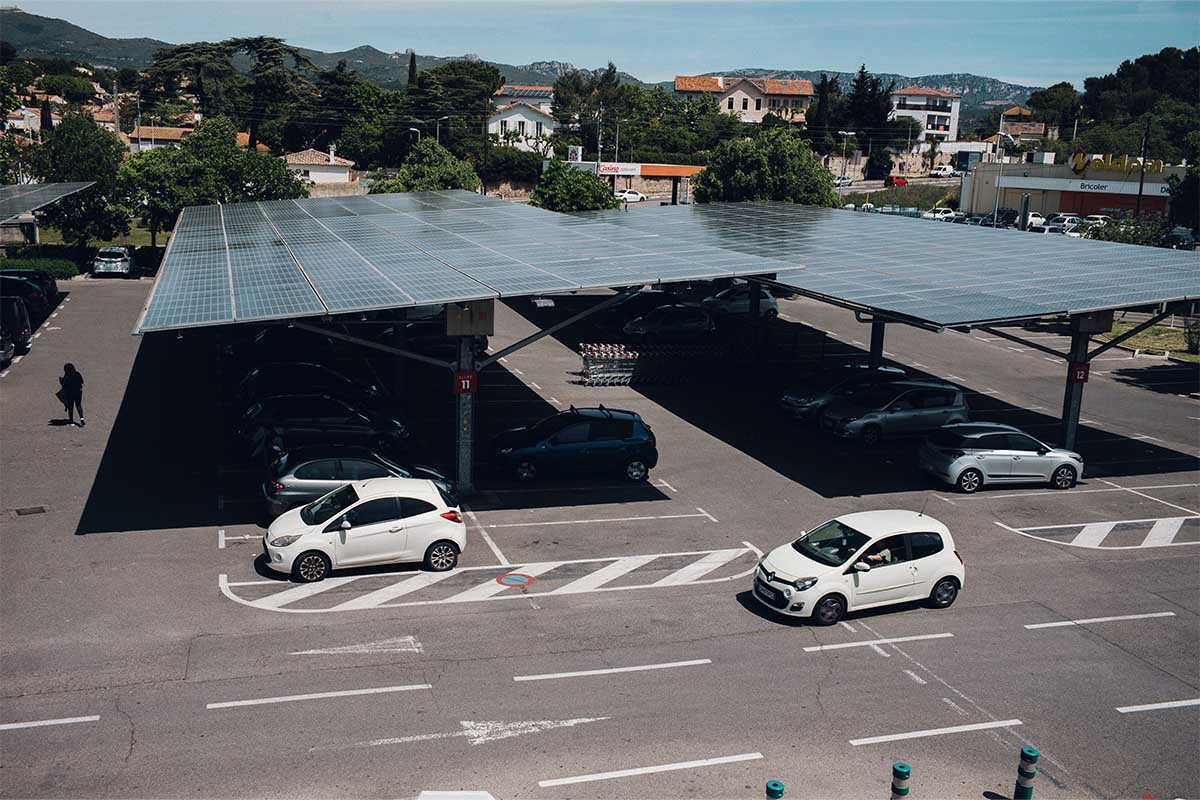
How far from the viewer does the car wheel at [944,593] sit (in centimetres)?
1762

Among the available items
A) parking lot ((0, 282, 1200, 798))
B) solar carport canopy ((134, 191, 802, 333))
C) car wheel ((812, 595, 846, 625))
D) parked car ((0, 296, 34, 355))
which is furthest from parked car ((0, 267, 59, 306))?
car wheel ((812, 595, 846, 625))

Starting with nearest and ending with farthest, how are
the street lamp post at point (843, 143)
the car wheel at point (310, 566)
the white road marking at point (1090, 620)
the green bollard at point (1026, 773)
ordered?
1. the green bollard at point (1026, 773)
2. the white road marking at point (1090, 620)
3. the car wheel at point (310, 566)
4. the street lamp post at point (843, 143)

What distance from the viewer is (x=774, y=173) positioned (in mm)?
59000

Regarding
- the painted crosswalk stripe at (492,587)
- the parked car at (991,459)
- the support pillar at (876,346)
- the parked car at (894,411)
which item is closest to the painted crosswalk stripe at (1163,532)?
the parked car at (991,459)

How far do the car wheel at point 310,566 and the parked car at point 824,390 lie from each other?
53.0ft

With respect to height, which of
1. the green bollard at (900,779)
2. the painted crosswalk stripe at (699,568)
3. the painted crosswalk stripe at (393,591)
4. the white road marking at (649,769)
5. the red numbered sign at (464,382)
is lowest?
the painted crosswalk stripe at (393,591)

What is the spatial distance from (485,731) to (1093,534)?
14952mm

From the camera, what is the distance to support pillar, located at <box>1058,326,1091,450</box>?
85.7ft

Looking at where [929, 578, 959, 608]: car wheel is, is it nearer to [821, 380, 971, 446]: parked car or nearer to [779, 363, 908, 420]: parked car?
[821, 380, 971, 446]: parked car

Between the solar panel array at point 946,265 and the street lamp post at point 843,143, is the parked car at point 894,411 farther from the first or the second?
the street lamp post at point 843,143

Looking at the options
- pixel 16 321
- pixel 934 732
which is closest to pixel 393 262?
pixel 16 321

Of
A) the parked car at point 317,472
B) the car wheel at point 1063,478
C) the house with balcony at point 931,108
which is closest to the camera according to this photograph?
the parked car at point 317,472

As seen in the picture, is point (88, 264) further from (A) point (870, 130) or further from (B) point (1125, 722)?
(A) point (870, 130)

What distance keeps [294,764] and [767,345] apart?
2911cm
